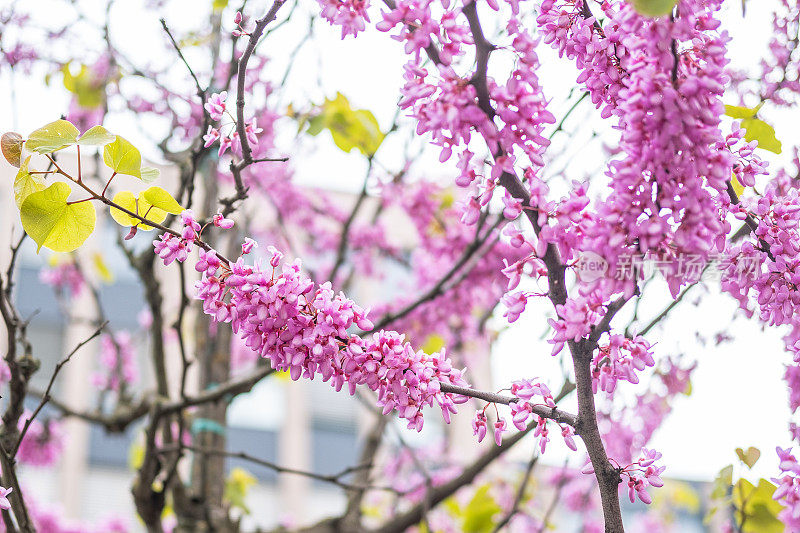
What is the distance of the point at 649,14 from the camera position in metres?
0.82

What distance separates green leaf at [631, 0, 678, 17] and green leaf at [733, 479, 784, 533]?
1.16 meters

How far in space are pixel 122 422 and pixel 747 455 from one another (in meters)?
1.95

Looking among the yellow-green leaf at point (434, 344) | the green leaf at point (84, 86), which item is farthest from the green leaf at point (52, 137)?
the yellow-green leaf at point (434, 344)

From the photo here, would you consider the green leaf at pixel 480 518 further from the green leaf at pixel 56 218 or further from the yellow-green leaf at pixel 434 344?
the green leaf at pixel 56 218

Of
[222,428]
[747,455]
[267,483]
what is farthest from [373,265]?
[267,483]

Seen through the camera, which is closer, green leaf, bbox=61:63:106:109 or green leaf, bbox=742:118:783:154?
green leaf, bbox=742:118:783:154

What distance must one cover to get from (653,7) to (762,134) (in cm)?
72

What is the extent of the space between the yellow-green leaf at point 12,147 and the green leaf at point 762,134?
116cm

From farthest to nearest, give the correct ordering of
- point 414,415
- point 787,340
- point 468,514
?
point 468,514 → point 787,340 → point 414,415

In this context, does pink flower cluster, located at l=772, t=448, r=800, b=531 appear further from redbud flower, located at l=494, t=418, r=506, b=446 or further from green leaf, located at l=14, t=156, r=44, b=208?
green leaf, located at l=14, t=156, r=44, b=208

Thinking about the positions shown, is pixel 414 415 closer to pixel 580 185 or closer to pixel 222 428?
pixel 580 185

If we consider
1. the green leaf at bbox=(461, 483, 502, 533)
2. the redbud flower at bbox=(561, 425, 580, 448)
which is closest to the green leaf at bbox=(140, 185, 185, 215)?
the redbud flower at bbox=(561, 425, 580, 448)

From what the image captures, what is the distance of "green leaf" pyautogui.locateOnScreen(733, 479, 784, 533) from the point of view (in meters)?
1.67

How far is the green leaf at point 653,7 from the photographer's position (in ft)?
2.69
